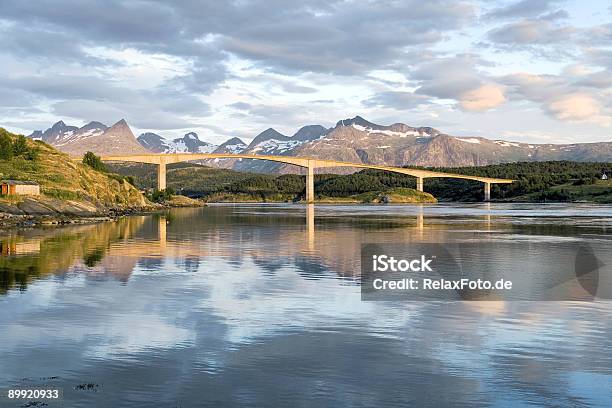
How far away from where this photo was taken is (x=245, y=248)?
166ft

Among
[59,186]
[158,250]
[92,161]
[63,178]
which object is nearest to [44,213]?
[59,186]

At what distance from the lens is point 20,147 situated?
147 m

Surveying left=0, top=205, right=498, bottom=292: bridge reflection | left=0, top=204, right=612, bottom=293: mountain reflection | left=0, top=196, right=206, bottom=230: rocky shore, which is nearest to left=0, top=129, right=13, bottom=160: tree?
left=0, top=196, right=206, bottom=230: rocky shore

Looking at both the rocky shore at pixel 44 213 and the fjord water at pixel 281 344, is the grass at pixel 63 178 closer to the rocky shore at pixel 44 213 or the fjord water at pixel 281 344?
the rocky shore at pixel 44 213

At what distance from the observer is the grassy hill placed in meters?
101

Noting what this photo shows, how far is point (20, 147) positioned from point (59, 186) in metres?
37.2

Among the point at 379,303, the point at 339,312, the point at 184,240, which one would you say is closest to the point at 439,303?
the point at 379,303

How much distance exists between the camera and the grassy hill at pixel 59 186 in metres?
101

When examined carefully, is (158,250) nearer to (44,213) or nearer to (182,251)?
(182,251)

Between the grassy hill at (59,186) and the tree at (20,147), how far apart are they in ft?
1.58

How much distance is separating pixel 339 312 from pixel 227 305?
4478mm

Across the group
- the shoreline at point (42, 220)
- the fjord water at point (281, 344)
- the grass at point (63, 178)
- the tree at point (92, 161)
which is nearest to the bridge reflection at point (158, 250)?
the fjord water at point (281, 344)

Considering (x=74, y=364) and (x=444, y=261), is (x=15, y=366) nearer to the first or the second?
(x=74, y=364)

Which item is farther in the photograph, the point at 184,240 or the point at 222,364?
the point at 184,240
